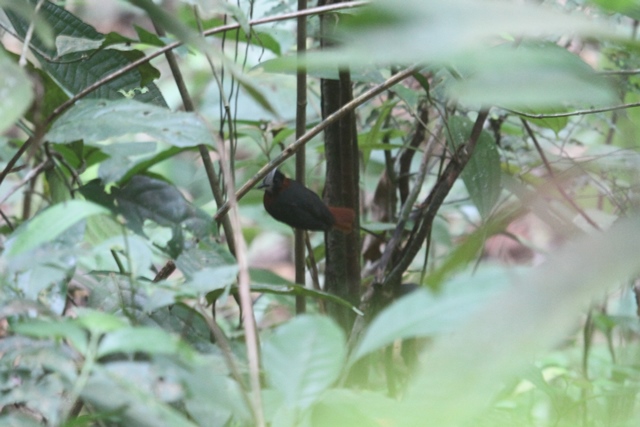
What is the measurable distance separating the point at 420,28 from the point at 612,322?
125 cm

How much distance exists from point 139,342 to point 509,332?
0.23 meters

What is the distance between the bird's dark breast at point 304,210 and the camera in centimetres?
133

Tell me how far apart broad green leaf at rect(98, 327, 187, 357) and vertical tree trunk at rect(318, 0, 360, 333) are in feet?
2.63

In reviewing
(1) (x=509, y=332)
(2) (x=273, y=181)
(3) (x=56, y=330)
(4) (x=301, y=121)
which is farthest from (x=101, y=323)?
(2) (x=273, y=181)

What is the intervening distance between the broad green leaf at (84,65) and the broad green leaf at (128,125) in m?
0.30

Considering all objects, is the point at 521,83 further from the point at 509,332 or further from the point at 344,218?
the point at 344,218

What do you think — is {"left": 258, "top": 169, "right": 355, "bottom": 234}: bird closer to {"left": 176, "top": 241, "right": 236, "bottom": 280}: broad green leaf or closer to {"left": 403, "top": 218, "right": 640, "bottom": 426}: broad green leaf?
{"left": 176, "top": 241, "right": 236, "bottom": 280}: broad green leaf

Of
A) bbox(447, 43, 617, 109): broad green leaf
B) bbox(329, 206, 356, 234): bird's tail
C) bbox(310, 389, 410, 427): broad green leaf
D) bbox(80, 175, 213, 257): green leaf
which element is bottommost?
bbox(329, 206, 356, 234): bird's tail

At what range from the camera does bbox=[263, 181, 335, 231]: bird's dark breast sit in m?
1.33

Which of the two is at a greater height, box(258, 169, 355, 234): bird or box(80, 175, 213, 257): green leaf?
box(80, 175, 213, 257): green leaf

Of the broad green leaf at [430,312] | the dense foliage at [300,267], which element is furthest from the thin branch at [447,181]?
the broad green leaf at [430,312]

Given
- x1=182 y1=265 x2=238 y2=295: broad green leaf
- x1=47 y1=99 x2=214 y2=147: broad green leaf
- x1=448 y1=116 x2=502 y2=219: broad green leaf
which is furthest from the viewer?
x1=448 y1=116 x2=502 y2=219: broad green leaf

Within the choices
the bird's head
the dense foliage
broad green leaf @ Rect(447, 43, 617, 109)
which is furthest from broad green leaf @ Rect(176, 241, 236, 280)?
the bird's head

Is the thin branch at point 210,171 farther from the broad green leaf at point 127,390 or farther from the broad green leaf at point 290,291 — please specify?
the broad green leaf at point 127,390
